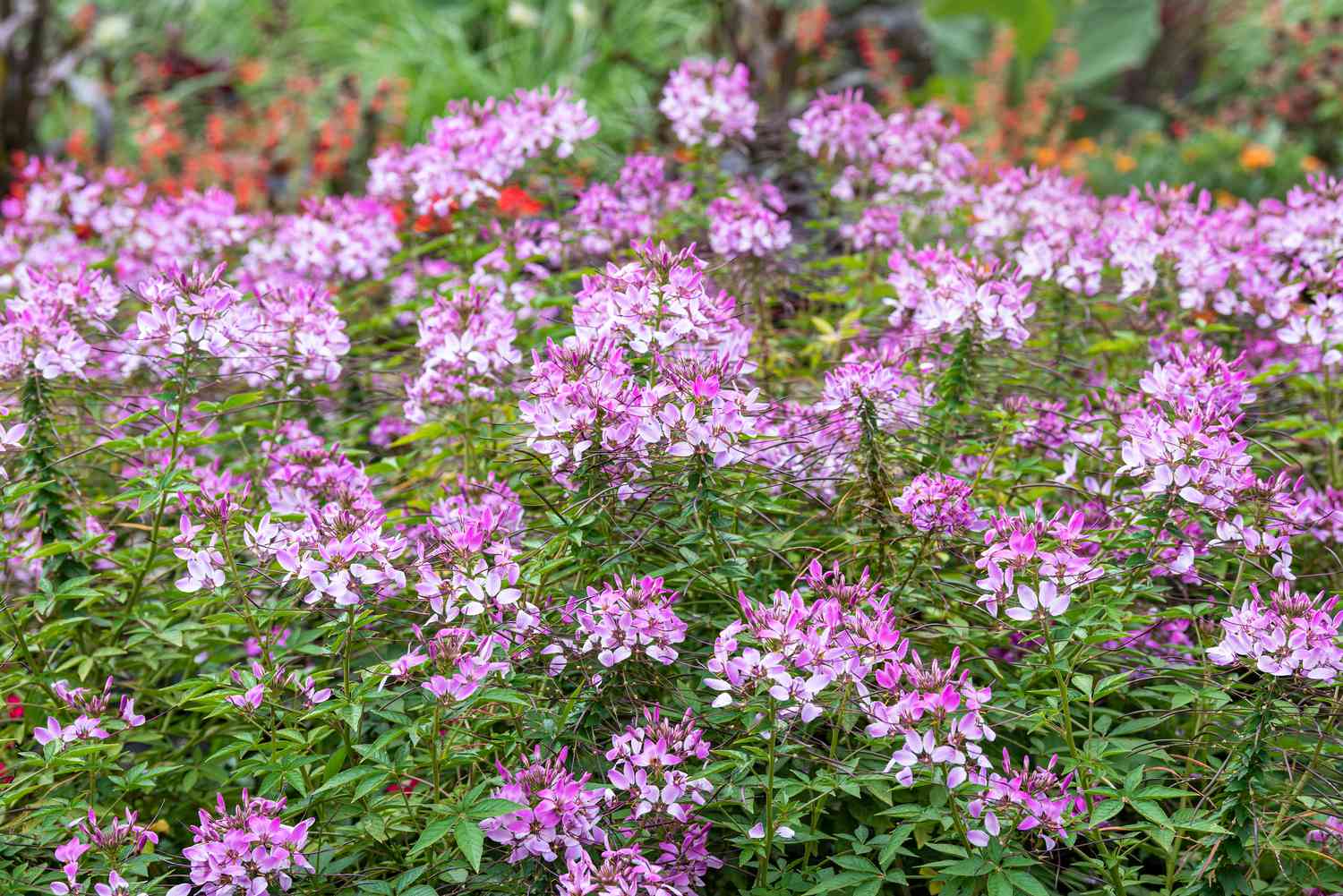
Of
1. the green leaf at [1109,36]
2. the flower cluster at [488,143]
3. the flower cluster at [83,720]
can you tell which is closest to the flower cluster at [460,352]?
the flower cluster at [488,143]

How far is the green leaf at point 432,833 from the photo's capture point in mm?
1682

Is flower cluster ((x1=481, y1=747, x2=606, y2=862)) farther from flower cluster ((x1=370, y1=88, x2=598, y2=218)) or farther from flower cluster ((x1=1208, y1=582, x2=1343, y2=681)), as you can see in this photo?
flower cluster ((x1=370, y1=88, x2=598, y2=218))

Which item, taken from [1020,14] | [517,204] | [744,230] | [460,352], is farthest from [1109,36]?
[460,352]

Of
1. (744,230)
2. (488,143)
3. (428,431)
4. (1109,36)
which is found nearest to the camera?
(428,431)

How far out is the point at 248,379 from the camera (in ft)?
9.98

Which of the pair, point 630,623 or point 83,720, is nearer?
point 630,623

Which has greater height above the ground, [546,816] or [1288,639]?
[1288,639]

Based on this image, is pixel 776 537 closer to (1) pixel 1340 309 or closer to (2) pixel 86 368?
(1) pixel 1340 309

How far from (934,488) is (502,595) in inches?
28.8

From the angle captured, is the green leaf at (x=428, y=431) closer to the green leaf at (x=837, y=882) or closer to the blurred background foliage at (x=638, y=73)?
the green leaf at (x=837, y=882)

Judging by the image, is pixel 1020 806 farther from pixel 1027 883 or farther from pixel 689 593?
pixel 689 593

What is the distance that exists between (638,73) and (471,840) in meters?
6.83

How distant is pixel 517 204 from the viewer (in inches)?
157

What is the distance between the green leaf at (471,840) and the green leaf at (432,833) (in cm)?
2
